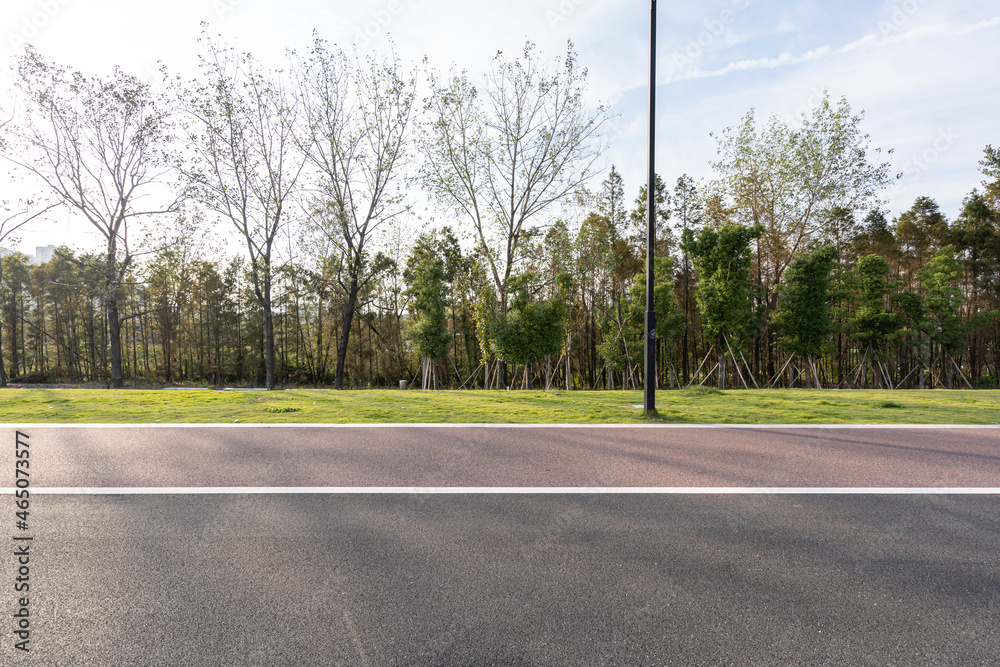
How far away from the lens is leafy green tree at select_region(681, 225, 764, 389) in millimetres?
18875

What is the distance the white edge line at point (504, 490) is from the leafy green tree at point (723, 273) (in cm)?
1582

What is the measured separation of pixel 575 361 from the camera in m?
27.2

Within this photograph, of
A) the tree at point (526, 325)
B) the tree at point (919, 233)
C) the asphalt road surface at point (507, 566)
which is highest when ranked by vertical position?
the tree at point (919, 233)

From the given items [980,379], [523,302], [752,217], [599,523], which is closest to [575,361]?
[523,302]

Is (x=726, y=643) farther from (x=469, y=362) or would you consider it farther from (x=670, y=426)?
(x=469, y=362)

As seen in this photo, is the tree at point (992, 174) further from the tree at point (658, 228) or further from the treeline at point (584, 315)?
the tree at point (658, 228)

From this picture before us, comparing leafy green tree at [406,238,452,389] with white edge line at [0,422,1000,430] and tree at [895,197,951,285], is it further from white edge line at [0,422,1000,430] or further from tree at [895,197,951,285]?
tree at [895,197,951,285]

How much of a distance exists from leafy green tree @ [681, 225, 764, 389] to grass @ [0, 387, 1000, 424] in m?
8.96

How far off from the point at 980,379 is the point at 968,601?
98.1 ft

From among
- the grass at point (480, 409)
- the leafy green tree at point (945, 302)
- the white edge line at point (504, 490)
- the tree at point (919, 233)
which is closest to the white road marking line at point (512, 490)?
the white edge line at point (504, 490)

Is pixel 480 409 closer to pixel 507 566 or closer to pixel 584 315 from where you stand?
pixel 507 566

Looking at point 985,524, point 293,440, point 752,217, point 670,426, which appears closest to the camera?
point 985,524

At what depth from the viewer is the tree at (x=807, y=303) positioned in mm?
19297

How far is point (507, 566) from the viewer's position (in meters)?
2.83
